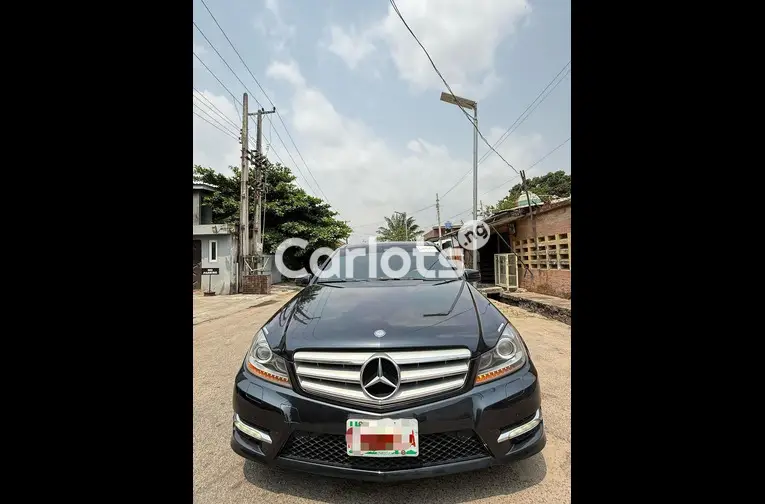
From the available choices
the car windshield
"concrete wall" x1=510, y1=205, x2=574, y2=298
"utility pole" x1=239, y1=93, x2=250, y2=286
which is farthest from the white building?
the car windshield

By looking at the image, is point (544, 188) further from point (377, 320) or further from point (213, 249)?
point (377, 320)

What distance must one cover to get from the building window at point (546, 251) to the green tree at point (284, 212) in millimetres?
9912

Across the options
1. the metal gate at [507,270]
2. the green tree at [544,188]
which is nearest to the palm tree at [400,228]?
the green tree at [544,188]

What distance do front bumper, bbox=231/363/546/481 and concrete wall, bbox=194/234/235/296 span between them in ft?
41.0

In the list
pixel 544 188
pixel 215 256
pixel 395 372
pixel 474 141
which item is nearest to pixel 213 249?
pixel 215 256

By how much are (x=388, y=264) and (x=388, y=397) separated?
1.67m

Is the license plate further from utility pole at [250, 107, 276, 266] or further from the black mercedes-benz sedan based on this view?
utility pole at [250, 107, 276, 266]

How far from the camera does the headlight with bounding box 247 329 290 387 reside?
163 cm

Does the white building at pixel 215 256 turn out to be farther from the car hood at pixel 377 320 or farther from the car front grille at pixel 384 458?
the car front grille at pixel 384 458
